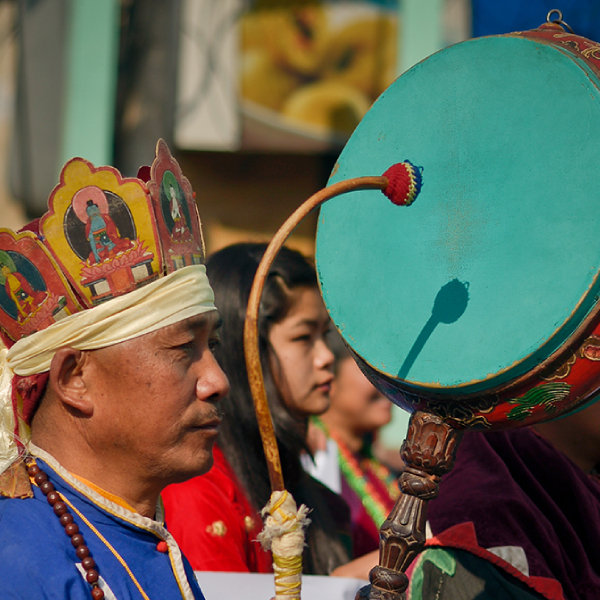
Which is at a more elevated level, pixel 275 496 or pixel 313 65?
pixel 313 65

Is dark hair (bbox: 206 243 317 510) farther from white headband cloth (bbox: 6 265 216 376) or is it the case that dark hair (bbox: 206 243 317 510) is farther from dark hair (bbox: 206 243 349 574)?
white headband cloth (bbox: 6 265 216 376)

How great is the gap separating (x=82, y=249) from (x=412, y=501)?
758mm

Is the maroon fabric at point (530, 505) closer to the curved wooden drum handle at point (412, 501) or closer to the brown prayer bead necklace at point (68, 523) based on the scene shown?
the curved wooden drum handle at point (412, 501)

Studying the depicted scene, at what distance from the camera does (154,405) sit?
1432 mm

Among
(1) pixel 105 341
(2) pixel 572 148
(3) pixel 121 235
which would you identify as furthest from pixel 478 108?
(1) pixel 105 341

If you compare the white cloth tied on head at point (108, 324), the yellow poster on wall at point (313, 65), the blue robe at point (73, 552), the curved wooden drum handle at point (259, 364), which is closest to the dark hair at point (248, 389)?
the blue robe at point (73, 552)

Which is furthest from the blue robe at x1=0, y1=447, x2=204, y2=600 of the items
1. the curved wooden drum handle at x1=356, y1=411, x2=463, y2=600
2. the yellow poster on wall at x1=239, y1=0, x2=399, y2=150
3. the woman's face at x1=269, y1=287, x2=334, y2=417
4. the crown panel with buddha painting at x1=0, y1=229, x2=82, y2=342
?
the yellow poster on wall at x1=239, y1=0, x2=399, y2=150

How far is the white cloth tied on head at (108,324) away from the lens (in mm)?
1433

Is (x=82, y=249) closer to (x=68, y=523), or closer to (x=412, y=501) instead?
(x=68, y=523)

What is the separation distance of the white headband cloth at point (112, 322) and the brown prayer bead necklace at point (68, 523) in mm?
188

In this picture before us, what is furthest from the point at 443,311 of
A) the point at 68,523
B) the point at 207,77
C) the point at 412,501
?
the point at 207,77

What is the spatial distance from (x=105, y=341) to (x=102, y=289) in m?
0.10

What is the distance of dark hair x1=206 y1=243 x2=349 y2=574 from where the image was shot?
7.69 ft

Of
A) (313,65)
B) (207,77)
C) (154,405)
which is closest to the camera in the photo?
(154,405)
